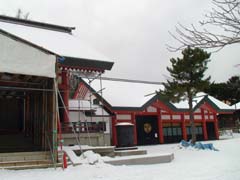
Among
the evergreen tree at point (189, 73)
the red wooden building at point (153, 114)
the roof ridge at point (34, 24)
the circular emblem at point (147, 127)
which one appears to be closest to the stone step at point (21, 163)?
the red wooden building at point (153, 114)

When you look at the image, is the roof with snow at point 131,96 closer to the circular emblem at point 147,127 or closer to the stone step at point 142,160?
the circular emblem at point 147,127

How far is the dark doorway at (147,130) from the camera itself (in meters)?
20.3

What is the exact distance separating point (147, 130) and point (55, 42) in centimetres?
1085

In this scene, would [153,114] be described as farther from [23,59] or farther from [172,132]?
[23,59]

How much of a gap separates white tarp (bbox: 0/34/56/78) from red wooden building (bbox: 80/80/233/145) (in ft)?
32.4

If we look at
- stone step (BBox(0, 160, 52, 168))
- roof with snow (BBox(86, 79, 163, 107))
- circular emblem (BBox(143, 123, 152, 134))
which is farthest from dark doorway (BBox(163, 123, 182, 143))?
stone step (BBox(0, 160, 52, 168))

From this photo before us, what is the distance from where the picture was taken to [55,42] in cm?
1323

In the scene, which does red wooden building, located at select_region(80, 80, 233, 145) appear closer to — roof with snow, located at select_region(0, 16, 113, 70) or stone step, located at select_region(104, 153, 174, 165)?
roof with snow, located at select_region(0, 16, 113, 70)

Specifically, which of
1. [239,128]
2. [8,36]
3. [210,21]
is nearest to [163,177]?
[210,21]

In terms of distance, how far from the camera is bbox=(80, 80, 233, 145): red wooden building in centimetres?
1895

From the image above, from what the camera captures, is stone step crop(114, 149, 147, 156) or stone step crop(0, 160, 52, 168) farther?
stone step crop(114, 149, 147, 156)

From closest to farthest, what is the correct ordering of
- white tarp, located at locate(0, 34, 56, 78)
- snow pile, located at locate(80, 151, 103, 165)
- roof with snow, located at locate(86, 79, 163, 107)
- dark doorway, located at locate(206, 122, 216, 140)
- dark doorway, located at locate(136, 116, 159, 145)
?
white tarp, located at locate(0, 34, 56, 78), snow pile, located at locate(80, 151, 103, 165), roof with snow, located at locate(86, 79, 163, 107), dark doorway, located at locate(136, 116, 159, 145), dark doorway, located at locate(206, 122, 216, 140)

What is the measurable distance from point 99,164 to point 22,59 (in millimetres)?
4171

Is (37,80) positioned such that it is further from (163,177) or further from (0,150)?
(163,177)
